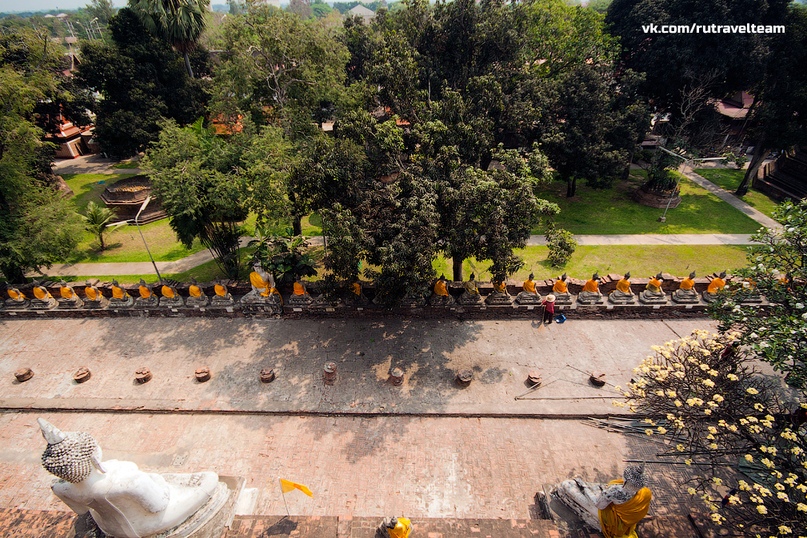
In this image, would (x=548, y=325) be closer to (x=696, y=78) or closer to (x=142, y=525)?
(x=142, y=525)

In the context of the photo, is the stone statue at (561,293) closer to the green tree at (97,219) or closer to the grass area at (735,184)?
the grass area at (735,184)

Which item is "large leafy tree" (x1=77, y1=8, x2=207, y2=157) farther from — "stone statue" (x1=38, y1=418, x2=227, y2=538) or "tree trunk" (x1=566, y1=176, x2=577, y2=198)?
"tree trunk" (x1=566, y1=176, x2=577, y2=198)

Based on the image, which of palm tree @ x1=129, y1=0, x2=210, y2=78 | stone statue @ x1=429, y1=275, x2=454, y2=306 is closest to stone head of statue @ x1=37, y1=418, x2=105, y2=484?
stone statue @ x1=429, y1=275, x2=454, y2=306

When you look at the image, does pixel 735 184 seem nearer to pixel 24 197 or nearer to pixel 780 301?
pixel 780 301

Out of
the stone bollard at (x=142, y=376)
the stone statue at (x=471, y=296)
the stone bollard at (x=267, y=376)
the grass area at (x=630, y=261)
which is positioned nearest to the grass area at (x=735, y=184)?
the grass area at (x=630, y=261)

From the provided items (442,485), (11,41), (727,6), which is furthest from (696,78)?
(11,41)

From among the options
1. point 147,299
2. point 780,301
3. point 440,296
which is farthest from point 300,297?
point 780,301
